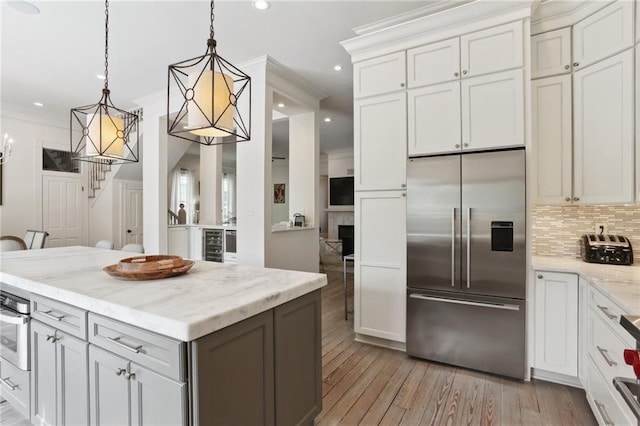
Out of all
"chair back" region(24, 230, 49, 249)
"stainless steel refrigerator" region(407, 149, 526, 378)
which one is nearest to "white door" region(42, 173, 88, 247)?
"chair back" region(24, 230, 49, 249)

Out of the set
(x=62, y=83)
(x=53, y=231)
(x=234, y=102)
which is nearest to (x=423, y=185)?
(x=234, y=102)

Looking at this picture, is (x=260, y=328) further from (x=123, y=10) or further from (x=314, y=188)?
(x=314, y=188)

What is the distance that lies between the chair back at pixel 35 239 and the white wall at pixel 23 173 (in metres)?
0.64

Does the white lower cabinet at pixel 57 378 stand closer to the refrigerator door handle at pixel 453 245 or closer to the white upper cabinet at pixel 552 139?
the refrigerator door handle at pixel 453 245

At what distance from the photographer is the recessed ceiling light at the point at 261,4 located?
8.53ft

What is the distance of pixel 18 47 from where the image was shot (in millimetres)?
3422

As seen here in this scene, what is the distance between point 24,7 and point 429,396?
4573mm

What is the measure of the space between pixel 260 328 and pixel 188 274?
72cm

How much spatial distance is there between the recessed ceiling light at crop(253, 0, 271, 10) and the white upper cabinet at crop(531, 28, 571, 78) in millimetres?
2264

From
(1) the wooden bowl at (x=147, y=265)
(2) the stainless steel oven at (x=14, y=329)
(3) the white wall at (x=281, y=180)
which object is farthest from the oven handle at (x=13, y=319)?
(3) the white wall at (x=281, y=180)

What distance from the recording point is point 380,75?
292 cm

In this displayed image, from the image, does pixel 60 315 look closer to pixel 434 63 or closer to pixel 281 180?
pixel 434 63

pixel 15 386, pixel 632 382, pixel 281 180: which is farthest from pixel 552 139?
pixel 281 180

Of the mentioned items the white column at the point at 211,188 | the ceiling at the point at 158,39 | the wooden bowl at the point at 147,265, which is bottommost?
the wooden bowl at the point at 147,265
